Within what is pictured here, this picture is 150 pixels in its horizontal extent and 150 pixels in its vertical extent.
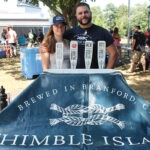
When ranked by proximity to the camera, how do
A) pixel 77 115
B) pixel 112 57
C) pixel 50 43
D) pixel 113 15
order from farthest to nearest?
pixel 113 15 → pixel 112 57 → pixel 50 43 → pixel 77 115

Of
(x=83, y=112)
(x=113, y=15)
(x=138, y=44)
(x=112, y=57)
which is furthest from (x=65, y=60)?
(x=113, y=15)

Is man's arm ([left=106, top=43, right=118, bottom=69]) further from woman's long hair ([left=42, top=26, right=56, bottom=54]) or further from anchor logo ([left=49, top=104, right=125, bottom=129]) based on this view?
anchor logo ([left=49, top=104, right=125, bottom=129])

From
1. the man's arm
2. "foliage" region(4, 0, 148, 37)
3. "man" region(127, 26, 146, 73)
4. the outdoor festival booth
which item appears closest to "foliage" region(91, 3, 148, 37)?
"foliage" region(4, 0, 148, 37)

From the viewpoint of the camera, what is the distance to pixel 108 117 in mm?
1604

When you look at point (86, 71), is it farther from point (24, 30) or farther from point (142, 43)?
point (24, 30)

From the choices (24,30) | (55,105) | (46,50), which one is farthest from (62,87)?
(24,30)

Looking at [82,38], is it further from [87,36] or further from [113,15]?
[113,15]

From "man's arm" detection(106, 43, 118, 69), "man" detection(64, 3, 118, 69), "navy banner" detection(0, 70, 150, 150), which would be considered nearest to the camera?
"navy banner" detection(0, 70, 150, 150)

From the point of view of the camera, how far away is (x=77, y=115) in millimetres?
1640

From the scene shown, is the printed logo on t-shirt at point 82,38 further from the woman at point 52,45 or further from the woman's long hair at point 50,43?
→ the woman's long hair at point 50,43

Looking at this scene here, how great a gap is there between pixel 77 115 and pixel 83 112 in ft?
0.17

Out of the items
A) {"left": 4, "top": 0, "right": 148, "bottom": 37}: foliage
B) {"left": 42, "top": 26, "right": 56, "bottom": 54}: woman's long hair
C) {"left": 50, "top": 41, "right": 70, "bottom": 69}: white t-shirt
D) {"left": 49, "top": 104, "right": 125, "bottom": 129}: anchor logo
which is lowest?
{"left": 49, "top": 104, "right": 125, "bottom": 129}: anchor logo

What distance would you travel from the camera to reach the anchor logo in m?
1.60

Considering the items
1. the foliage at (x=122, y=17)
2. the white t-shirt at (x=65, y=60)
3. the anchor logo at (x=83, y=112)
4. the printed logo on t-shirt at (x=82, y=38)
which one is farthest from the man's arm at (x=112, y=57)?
the foliage at (x=122, y=17)
